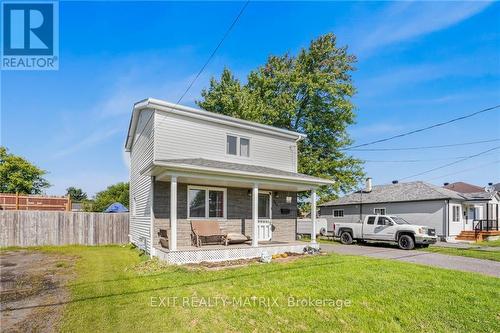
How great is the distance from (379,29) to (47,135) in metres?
17.4

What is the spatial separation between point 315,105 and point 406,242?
44.1 feet

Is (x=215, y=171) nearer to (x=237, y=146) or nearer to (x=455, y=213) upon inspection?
(x=237, y=146)

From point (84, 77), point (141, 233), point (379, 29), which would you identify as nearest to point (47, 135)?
point (84, 77)

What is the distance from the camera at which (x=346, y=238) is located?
18891mm

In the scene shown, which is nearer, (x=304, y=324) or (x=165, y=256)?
(x=304, y=324)

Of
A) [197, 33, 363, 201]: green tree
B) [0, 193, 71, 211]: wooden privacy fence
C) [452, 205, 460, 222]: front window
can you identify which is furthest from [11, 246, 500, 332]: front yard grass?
[197, 33, 363, 201]: green tree

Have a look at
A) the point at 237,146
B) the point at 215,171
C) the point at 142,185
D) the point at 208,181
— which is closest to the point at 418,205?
the point at 237,146

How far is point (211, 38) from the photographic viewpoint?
29.7ft

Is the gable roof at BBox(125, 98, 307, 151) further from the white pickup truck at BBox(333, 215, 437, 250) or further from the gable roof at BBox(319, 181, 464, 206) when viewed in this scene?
the gable roof at BBox(319, 181, 464, 206)

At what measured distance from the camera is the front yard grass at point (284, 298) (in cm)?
512

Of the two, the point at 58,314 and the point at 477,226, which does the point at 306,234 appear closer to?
the point at 477,226

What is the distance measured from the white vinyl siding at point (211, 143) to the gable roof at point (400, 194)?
1216 cm

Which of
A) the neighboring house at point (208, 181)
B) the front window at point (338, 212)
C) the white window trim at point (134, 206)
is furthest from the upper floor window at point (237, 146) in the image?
the front window at point (338, 212)

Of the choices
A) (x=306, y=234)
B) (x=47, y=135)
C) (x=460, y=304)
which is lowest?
(x=306, y=234)
